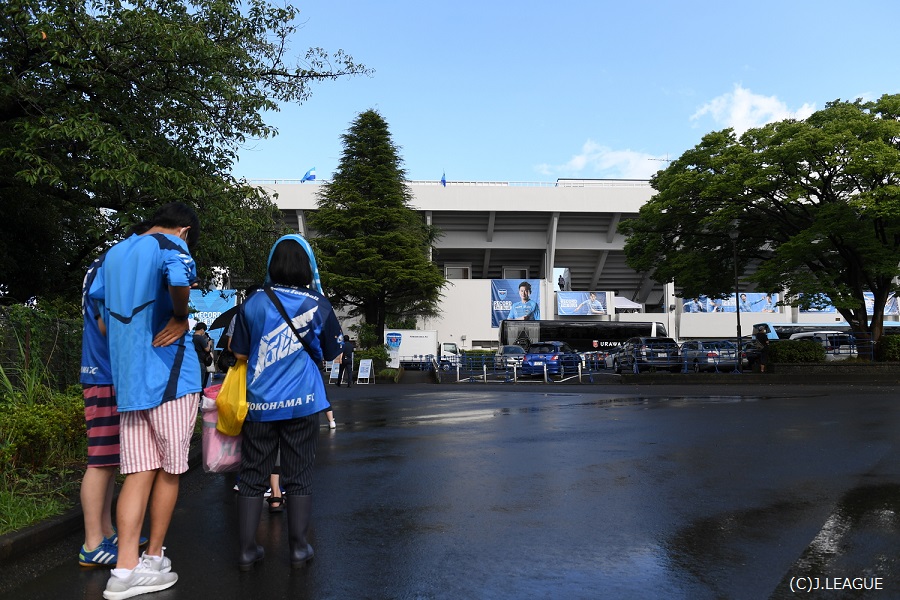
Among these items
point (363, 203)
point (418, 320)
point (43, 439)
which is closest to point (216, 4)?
point (43, 439)

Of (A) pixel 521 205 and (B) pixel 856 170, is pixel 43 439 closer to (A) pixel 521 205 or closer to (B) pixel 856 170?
(B) pixel 856 170

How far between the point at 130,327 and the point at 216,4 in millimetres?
6802

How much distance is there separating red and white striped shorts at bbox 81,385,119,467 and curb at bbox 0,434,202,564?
675 millimetres

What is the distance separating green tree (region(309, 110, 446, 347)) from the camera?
39.2 metres

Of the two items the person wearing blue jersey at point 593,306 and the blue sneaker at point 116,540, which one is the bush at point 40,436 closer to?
the blue sneaker at point 116,540

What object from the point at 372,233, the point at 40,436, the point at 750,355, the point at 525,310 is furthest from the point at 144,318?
the point at 525,310

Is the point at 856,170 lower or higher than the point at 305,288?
higher

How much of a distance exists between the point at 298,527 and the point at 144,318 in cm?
133

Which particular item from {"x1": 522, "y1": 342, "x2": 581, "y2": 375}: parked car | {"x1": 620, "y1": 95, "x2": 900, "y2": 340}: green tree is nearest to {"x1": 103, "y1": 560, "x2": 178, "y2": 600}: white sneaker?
{"x1": 620, "y1": 95, "x2": 900, "y2": 340}: green tree

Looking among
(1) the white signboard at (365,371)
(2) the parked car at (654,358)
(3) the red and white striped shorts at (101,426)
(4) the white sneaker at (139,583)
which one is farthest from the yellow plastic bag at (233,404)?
(1) the white signboard at (365,371)

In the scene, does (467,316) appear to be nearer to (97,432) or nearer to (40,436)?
(40,436)

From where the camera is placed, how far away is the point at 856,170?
902 inches

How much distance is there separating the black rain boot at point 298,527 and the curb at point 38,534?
159cm

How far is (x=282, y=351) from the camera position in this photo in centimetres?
384
